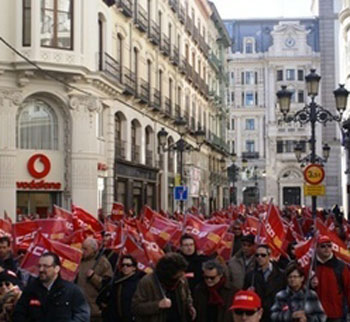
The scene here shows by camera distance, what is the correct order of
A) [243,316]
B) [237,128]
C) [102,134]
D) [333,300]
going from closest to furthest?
1. [243,316]
2. [333,300]
3. [102,134]
4. [237,128]

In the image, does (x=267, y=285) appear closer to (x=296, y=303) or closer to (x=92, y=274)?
(x=296, y=303)

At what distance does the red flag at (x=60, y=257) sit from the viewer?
864 centimetres

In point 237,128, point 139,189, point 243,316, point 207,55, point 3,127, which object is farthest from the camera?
point 237,128

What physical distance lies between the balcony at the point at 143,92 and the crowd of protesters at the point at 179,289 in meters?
24.2

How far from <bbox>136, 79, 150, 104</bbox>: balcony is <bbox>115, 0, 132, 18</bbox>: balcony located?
3504 millimetres

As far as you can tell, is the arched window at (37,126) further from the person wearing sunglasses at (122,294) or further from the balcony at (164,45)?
the person wearing sunglasses at (122,294)

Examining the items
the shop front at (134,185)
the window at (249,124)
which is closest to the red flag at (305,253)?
the shop front at (134,185)

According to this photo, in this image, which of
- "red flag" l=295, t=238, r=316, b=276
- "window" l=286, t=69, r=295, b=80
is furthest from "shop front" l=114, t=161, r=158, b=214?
"window" l=286, t=69, r=295, b=80

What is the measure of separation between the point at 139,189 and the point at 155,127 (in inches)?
143

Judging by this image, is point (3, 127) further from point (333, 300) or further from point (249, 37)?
point (249, 37)

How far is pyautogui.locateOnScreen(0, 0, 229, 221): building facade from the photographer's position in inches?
1027

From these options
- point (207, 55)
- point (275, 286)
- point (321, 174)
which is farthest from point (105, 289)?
point (207, 55)

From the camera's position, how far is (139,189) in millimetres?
35500

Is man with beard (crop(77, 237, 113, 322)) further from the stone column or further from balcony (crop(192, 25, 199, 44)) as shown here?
balcony (crop(192, 25, 199, 44))
